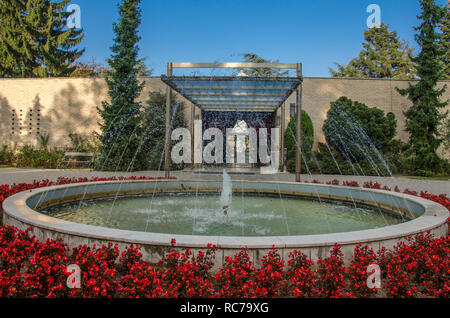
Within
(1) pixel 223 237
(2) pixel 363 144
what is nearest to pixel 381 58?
(2) pixel 363 144

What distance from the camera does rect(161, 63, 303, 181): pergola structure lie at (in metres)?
9.90

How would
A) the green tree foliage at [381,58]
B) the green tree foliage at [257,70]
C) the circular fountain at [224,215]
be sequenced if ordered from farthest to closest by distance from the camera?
1. the green tree foliage at [257,70]
2. the green tree foliage at [381,58]
3. the circular fountain at [224,215]

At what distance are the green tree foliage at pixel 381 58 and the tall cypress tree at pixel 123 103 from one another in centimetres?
2369

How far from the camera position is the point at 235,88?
11.8 meters

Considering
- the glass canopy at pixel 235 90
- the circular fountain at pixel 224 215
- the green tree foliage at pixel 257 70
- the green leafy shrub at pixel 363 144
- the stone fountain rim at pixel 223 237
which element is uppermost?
the green tree foliage at pixel 257 70

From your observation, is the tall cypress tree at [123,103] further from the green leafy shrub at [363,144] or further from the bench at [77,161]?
the green leafy shrub at [363,144]

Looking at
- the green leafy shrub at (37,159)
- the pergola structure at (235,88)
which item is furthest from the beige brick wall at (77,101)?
the pergola structure at (235,88)

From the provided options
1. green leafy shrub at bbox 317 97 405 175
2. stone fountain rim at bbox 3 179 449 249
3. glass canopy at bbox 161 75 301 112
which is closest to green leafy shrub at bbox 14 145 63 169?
glass canopy at bbox 161 75 301 112

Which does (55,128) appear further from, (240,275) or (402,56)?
(402,56)

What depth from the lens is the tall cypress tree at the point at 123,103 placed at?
50.7 ft

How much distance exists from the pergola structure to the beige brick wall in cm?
411
